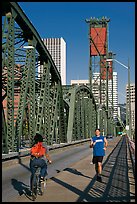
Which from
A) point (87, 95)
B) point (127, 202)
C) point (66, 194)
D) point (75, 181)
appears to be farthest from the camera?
point (87, 95)

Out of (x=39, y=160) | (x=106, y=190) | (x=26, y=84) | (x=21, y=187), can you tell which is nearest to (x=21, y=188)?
(x=21, y=187)

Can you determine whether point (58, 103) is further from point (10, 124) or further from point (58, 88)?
point (10, 124)

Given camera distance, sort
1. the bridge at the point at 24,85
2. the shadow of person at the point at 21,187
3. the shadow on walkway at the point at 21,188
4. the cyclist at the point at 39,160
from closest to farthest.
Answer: the cyclist at the point at 39,160 → the shadow on walkway at the point at 21,188 → the shadow of person at the point at 21,187 → the bridge at the point at 24,85

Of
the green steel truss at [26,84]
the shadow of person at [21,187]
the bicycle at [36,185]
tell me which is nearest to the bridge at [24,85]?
the green steel truss at [26,84]

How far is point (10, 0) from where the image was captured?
18.9m

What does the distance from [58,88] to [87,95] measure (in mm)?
27740

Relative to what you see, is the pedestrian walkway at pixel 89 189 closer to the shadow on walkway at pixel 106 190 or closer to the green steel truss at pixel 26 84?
the shadow on walkway at pixel 106 190

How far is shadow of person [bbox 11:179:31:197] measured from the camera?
9.74m

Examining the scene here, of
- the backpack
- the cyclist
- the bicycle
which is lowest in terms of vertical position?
the bicycle

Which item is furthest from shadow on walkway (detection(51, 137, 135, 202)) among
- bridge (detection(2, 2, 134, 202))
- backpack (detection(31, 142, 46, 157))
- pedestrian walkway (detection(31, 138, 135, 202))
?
bridge (detection(2, 2, 134, 202))

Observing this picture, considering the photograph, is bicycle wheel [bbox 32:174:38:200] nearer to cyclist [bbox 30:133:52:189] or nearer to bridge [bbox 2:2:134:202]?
cyclist [bbox 30:133:52:189]

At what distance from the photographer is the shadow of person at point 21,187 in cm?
974

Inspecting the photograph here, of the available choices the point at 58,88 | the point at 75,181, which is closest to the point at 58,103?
the point at 58,88

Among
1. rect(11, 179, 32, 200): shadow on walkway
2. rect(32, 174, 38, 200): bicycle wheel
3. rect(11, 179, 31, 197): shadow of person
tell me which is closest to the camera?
rect(32, 174, 38, 200): bicycle wheel
